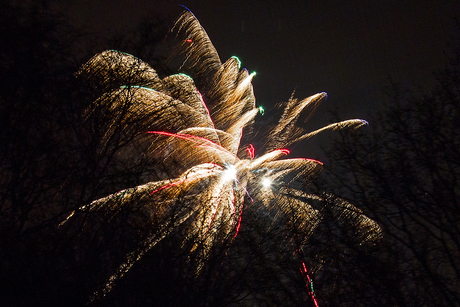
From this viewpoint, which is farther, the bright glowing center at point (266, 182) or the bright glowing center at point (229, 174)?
the bright glowing center at point (266, 182)

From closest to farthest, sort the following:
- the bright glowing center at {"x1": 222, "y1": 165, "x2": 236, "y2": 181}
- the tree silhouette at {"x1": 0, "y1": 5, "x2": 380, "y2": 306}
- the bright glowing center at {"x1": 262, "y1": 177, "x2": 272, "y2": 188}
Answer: the tree silhouette at {"x1": 0, "y1": 5, "x2": 380, "y2": 306} < the bright glowing center at {"x1": 222, "y1": 165, "x2": 236, "y2": 181} < the bright glowing center at {"x1": 262, "y1": 177, "x2": 272, "y2": 188}

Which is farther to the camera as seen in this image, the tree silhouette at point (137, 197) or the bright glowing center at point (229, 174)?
the bright glowing center at point (229, 174)

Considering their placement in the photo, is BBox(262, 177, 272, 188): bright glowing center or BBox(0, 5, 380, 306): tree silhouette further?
BBox(262, 177, 272, 188): bright glowing center

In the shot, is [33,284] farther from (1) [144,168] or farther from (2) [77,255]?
(1) [144,168]

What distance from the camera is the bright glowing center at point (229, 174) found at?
1163 centimetres

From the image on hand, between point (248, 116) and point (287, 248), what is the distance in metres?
4.05

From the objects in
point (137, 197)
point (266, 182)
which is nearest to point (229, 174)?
point (266, 182)

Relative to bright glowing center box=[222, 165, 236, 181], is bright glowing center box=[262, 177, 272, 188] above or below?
below

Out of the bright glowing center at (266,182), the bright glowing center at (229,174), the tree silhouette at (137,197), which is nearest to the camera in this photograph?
the tree silhouette at (137,197)

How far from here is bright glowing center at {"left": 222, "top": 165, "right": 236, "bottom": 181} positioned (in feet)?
38.2

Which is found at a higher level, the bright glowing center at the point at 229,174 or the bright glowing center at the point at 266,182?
the bright glowing center at the point at 229,174

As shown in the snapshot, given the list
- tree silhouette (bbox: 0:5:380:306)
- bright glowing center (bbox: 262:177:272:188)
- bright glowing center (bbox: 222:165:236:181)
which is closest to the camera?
tree silhouette (bbox: 0:5:380:306)

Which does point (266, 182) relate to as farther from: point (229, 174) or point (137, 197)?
point (137, 197)

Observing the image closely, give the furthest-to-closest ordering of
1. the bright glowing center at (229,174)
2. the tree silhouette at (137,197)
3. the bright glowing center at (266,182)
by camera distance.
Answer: the bright glowing center at (266,182), the bright glowing center at (229,174), the tree silhouette at (137,197)
